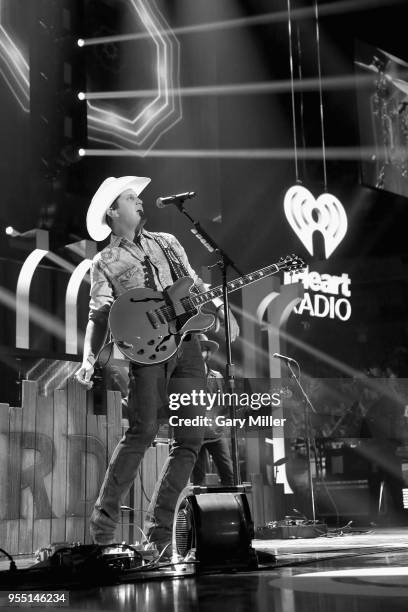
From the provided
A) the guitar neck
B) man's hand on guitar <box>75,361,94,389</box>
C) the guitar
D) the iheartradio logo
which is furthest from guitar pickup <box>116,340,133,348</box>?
the iheartradio logo

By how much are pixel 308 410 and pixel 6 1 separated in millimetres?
5141

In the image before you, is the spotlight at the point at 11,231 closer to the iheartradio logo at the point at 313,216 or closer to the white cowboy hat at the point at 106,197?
the white cowboy hat at the point at 106,197

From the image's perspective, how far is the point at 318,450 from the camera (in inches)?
342

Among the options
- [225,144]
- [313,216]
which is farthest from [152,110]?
[313,216]

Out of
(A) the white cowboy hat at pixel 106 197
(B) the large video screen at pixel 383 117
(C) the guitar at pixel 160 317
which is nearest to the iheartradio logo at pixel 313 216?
(B) the large video screen at pixel 383 117

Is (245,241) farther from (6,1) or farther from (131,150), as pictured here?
(6,1)

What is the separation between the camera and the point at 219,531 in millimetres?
3561

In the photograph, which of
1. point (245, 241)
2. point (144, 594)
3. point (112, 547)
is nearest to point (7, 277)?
point (245, 241)

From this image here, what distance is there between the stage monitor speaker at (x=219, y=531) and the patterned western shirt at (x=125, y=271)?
145 cm

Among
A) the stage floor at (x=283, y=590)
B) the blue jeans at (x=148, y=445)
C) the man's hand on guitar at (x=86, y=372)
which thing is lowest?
the stage floor at (x=283, y=590)

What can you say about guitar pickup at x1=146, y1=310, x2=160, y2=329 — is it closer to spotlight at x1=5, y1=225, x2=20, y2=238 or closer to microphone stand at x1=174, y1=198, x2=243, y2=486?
microphone stand at x1=174, y1=198, x2=243, y2=486

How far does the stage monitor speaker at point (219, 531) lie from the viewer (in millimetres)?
3498

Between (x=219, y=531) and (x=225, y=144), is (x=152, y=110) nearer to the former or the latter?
(x=225, y=144)

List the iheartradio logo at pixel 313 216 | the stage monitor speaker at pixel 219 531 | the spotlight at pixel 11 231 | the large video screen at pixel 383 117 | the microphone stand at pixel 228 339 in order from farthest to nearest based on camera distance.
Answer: the large video screen at pixel 383 117
the iheartradio logo at pixel 313 216
the spotlight at pixel 11 231
the microphone stand at pixel 228 339
the stage monitor speaker at pixel 219 531
